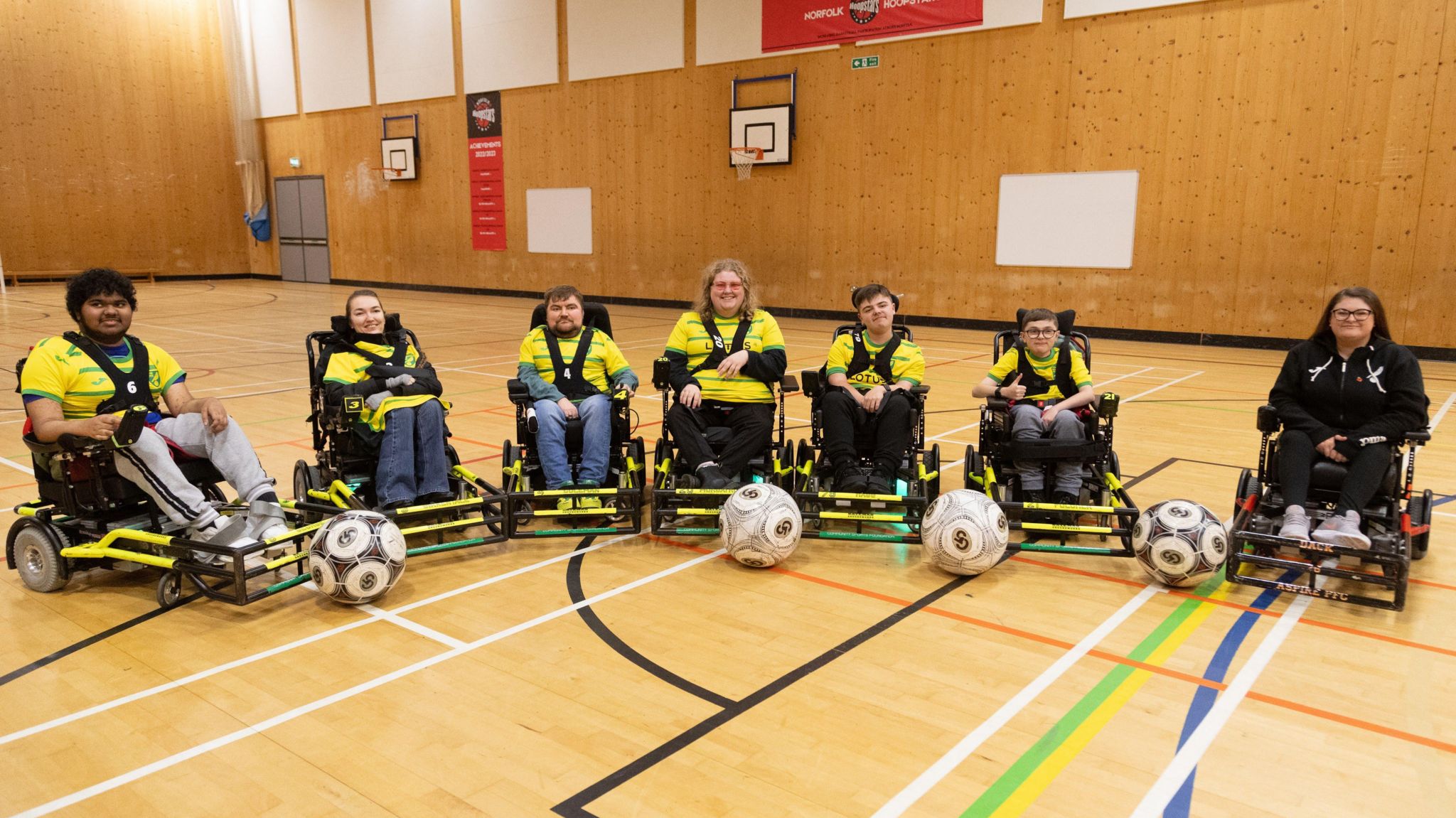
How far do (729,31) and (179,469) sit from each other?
44.1ft

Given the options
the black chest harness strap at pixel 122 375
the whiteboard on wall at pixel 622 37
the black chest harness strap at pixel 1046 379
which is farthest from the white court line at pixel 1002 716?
the whiteboard on wall at pixel 622 37

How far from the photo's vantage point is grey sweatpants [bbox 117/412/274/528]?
372 cm

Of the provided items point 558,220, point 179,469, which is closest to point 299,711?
point 179,469

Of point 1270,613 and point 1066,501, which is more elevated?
point 1066,501

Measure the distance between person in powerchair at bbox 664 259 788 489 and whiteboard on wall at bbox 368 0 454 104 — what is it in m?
16.4

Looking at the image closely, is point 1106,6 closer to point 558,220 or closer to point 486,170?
point 558,220

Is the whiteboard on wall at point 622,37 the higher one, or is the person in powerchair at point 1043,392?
the whiteboard on wall at point 622,37

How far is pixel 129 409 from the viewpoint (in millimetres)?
3701

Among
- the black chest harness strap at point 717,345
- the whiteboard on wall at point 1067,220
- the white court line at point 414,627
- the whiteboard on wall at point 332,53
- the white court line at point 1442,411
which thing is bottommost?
the white court line at point 414,627

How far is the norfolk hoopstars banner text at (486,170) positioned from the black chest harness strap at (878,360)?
50.9 feet

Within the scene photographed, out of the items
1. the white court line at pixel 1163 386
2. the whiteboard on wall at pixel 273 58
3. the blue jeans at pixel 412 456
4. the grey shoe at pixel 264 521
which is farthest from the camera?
the whiteboard on wall at pixel 273 58

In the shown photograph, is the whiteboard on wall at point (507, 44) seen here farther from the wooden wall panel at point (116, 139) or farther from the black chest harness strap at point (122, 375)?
the black chest harness strap at point (122, 375)

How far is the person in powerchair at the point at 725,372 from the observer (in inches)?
191

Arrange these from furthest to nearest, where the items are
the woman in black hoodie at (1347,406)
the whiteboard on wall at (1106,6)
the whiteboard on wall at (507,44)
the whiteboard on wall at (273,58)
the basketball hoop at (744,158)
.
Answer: the whiteboard on wall at (273,58)
the whiteboard on wall at (507,44)
the basketball hoop at (744,158)
the whiteboard on wall at (1106,6)
the woman in black hoodie at (1347,406)
